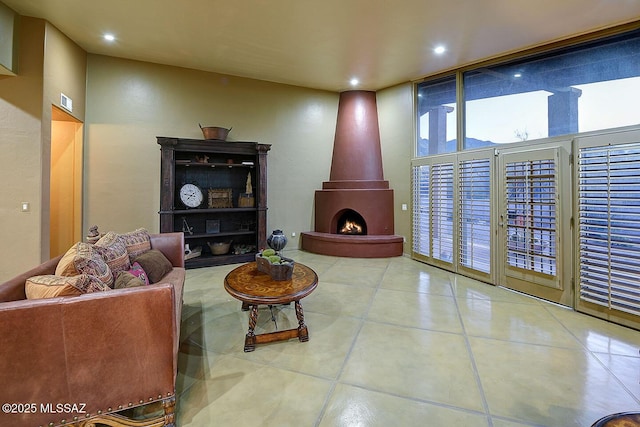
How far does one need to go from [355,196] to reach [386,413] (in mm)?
4435

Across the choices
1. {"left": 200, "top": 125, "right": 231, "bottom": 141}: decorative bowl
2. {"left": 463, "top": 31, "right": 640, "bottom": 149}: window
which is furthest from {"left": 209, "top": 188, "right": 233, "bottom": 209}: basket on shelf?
{"left": 463, "top": 31, "right": 640, "bottom": 149}: window

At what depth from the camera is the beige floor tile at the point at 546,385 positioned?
5.49 ft

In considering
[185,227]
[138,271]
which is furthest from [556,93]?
[185,227]

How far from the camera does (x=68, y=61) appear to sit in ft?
13.4

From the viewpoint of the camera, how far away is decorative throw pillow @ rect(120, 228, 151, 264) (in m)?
2.78

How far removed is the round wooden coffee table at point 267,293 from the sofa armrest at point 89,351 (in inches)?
29.8

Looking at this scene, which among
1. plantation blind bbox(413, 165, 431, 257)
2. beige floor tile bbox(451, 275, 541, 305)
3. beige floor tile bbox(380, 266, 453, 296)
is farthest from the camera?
plantation blind bbox(413, 165, 431, 257)

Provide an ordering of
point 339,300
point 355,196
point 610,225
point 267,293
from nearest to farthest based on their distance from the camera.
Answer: point 267,293 → point 610,225 → point 339,300 → point 355,196

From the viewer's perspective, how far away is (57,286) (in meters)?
1.44

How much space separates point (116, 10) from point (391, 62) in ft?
13.2

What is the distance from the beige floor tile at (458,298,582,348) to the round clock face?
177 inches

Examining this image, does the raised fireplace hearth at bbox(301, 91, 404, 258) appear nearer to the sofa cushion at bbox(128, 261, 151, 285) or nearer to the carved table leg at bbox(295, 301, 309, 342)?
the carved table leg at bbox(295, 301, 309, 342)

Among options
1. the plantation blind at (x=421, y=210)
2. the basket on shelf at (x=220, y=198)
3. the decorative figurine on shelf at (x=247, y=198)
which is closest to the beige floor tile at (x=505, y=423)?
the plantation blind at (x=421, y=210)

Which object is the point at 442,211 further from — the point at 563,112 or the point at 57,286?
the point at 57,286
